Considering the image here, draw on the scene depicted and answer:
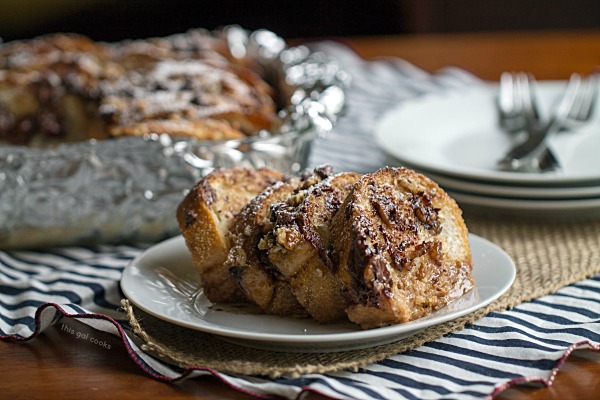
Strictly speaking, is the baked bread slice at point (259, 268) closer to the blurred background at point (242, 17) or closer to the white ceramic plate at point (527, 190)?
the white ceramic plate at point (527, 190)

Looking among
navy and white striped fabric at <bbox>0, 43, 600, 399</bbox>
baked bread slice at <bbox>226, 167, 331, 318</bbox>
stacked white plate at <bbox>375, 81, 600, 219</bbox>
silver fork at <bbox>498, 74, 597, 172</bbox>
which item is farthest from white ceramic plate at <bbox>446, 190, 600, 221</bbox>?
baked bread slice at <bbox>226, 167, 331, 318</bbox>

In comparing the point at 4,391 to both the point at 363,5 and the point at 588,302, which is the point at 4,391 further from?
the point at 363,5

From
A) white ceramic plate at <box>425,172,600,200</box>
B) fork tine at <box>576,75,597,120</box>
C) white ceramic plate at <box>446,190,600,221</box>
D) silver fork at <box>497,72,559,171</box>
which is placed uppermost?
fork tine at <box>576,75,597,120</box>

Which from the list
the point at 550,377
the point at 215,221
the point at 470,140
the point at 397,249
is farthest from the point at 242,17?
the point at 550,377

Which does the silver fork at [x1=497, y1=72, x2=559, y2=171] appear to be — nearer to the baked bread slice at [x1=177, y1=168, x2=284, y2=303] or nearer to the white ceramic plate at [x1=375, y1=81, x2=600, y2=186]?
the white ceramic plate at [x1=375, y1=81, x2=600, y2=186]

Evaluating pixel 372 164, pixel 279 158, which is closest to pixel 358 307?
pixel 279 158

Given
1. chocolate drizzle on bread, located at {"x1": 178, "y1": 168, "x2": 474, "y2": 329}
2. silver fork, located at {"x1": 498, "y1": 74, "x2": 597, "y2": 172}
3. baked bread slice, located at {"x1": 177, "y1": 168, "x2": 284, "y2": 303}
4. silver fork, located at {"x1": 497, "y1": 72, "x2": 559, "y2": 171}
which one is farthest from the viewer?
silver fork, located at {"x1": 497, "y1": 72, "x2": 559, "y2": 171}

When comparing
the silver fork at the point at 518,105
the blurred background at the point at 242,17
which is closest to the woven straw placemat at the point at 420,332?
the silver fork at the point at 518,105

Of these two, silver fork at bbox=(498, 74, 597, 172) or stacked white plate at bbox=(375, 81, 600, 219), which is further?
silver fork at bbox=(498, 74, 597, 172)
